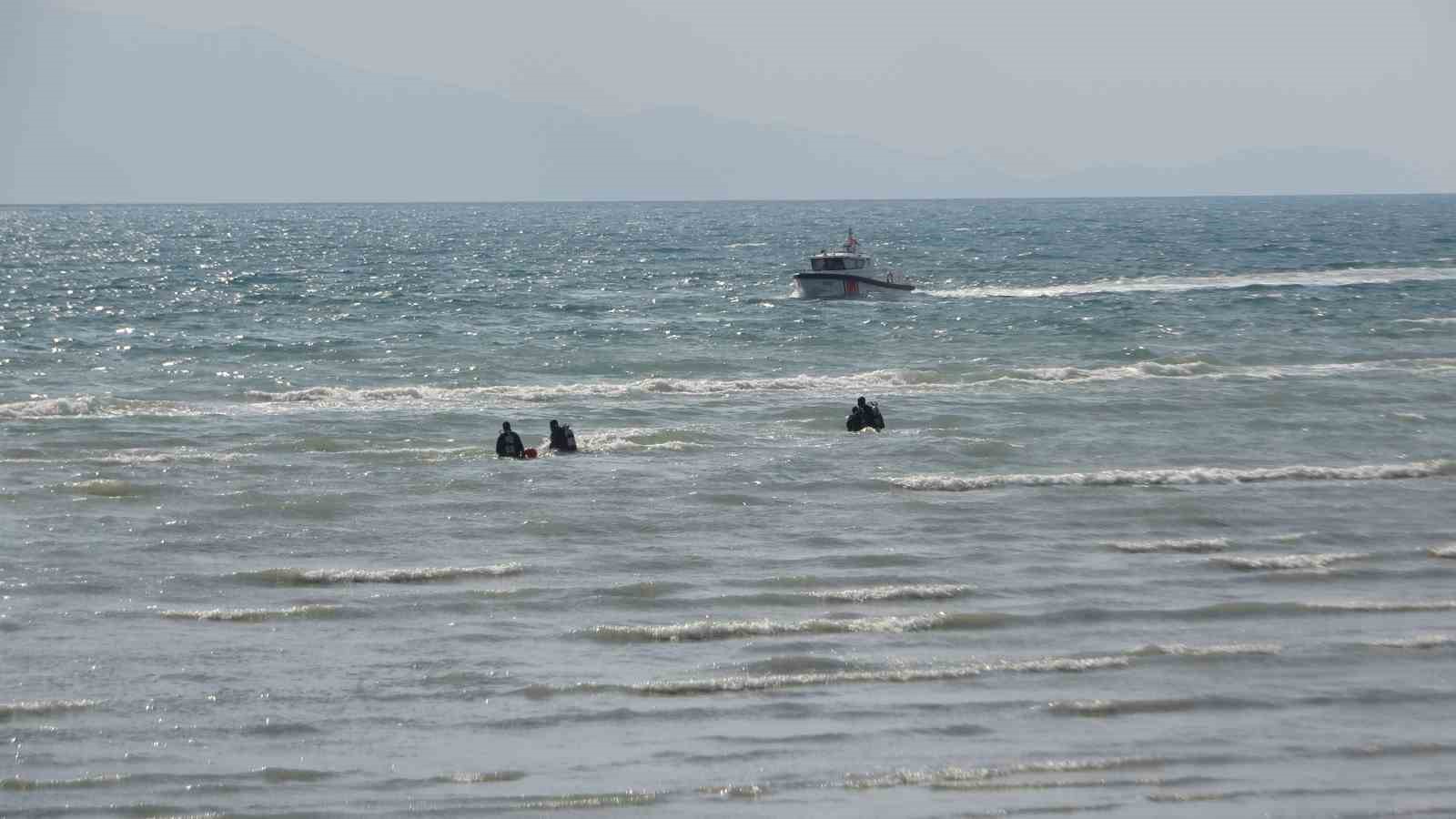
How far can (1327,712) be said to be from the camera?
15391mm

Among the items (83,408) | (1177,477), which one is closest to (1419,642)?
(1177,477)

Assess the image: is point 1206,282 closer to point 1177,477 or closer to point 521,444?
point 1177,477

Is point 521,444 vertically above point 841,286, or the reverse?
point 841,286

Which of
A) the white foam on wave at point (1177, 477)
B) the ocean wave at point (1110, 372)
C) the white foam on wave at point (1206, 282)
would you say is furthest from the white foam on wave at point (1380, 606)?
the white foam on wave at point (1206, 282)

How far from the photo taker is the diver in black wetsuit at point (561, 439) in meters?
30.1

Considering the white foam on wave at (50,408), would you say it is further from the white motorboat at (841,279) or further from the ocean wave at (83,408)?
the white motorboat at (841,279)

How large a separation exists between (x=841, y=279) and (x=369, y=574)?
4526cm

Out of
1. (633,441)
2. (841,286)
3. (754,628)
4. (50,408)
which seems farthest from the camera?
(841,286)

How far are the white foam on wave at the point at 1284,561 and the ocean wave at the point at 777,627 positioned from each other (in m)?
4.35

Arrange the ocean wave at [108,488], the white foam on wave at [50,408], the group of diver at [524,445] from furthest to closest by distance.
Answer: the white foam on wave at [50,408] < the group of diver at [524,445] < the ocean wave at [108,488]

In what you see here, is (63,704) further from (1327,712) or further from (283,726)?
(1327,712)

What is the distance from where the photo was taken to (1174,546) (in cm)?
2250

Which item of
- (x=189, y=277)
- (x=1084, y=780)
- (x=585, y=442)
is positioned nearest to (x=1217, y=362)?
(x=585, y=442)

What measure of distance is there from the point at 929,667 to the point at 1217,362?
1179 inches
